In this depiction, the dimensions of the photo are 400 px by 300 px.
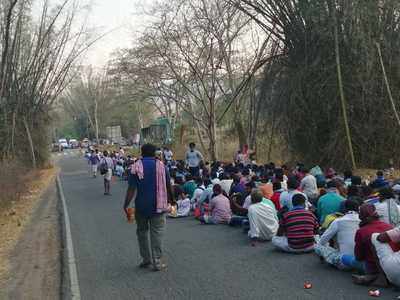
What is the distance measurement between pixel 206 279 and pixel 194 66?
21.2m

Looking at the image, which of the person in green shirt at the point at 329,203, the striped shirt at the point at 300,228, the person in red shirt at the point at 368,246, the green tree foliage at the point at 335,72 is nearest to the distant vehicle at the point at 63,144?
the green tree foliage at the point at 335,72

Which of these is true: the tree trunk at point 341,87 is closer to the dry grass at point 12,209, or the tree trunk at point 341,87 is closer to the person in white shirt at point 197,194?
the person in white shirt at point 197,194

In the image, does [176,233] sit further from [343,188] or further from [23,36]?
[23,36]

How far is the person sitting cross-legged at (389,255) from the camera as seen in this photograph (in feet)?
20.6

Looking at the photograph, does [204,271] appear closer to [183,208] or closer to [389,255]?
[389,255]

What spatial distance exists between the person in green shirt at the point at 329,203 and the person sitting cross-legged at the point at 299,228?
689 mm

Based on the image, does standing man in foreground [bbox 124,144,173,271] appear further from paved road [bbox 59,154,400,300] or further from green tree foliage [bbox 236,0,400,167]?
green tree foliage [bbox 236,0,400,167]

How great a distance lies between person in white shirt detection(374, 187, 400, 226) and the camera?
7.64 m

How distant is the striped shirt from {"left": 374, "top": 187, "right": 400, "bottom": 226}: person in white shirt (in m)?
1.04

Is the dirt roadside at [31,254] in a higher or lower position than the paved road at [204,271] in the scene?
lower

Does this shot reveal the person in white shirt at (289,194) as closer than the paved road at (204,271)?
No

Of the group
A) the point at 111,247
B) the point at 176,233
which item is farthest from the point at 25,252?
the point at 176,233

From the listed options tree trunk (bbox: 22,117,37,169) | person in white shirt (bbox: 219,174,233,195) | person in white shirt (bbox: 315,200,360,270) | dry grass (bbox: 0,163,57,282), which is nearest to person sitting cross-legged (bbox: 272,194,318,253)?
person in white shirt (bbox: 315,200,360,270)

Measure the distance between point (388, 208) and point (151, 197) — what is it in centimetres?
312
